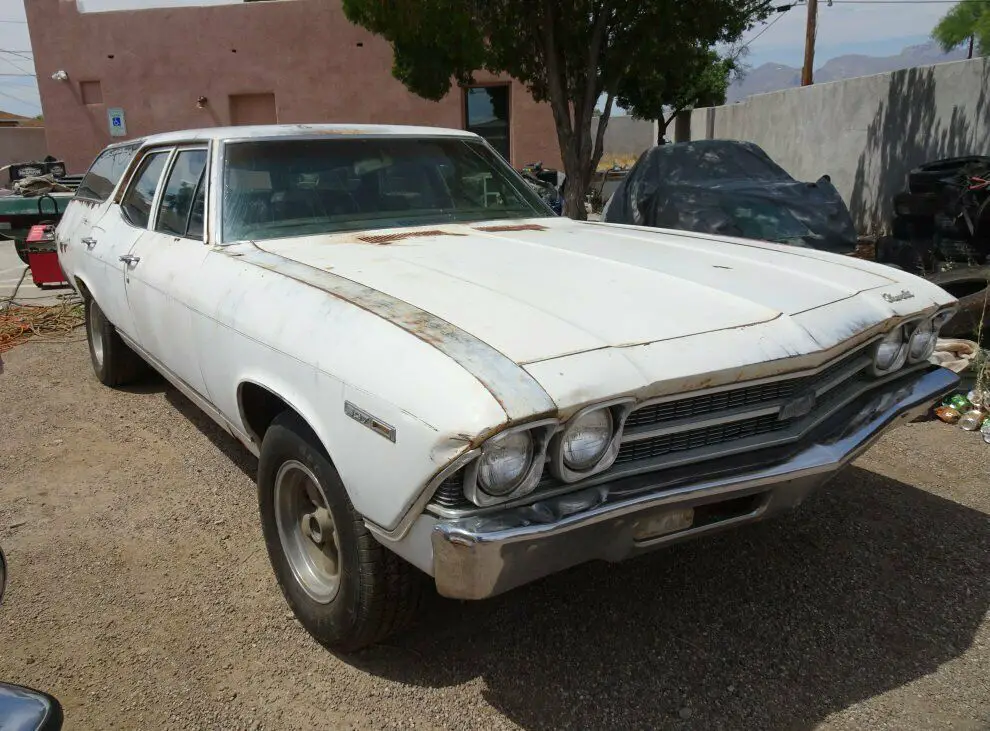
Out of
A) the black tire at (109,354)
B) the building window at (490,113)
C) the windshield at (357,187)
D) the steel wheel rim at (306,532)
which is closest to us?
the steel wheel rim at (306,532)

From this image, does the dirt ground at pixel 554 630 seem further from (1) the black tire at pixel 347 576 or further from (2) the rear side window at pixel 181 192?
(2) the rear side window at pixel 181 192

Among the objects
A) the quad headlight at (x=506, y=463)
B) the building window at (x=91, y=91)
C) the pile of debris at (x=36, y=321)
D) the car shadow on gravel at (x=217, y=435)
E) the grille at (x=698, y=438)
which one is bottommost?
the car shadow on gravel at (x=217, y=435)

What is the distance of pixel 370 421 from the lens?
196cm

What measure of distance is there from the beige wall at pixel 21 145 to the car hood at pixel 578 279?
29.6 m

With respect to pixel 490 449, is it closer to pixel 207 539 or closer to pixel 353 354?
pixel 353 354

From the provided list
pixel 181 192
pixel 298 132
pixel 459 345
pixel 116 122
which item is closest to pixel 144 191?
pixel 181 192

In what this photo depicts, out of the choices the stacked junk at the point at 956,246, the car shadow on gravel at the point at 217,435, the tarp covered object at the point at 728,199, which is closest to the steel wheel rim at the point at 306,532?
→ the car shadow on gravel at the point at 217,435

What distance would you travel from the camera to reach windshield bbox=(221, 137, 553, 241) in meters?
3.26

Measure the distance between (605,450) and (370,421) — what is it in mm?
580

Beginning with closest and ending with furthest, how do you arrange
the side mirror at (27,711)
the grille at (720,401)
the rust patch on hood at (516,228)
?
1. the side mirror at (27,711)
2. the grille at (720,401)
3. the rust patch on hood at (516,228)

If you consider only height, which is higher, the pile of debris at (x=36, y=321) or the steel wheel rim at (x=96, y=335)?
the steel wheel rim at (x=96, y=335)

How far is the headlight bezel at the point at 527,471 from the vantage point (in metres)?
1.82

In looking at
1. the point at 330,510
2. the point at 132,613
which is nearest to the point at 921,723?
the point at 330,510

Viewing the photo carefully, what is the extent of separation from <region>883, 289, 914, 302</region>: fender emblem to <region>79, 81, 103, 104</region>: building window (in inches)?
863
